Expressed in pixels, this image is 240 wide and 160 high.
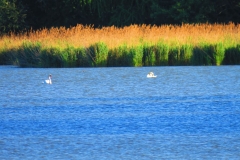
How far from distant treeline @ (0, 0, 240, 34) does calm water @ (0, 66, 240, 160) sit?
1729 centimetres

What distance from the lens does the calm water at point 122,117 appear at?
711 centimetres

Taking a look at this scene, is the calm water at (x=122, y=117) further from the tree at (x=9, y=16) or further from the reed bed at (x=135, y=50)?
the tree at (x=9, y=16)

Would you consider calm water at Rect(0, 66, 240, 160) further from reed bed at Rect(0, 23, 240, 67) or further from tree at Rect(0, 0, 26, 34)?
tree at Rect(0, 0, 26, 34)

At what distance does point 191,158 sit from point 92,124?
2.54m

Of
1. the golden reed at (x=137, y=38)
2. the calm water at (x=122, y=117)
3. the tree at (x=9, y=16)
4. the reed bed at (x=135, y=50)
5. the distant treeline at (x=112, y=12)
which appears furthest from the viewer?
the tree at (x=9, y=16)

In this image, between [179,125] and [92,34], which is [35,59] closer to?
[92,34]

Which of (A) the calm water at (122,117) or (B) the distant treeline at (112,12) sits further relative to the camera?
(B) the distant treeline at (112,12)

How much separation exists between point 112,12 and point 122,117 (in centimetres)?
2774

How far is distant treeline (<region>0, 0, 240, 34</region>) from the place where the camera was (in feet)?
111

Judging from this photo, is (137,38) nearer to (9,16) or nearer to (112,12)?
(9,16)

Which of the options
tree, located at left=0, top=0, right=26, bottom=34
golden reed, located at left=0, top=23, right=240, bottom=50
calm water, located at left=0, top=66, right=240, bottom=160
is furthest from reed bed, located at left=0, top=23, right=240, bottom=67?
tree, located at left=0, top=0, right=26, bottom=34

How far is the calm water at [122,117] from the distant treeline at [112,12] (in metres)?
17.3

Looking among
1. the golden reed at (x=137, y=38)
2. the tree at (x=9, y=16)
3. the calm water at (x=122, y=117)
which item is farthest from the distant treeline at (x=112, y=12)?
the calm water at (x=122, y=117)

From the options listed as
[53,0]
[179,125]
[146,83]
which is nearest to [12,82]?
[146,83]
